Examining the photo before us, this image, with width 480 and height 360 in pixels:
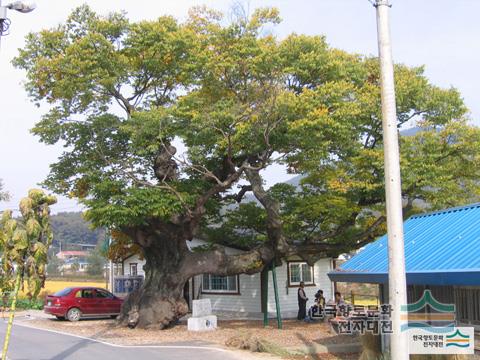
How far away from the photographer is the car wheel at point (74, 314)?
26.4 m

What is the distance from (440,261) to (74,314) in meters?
19.0

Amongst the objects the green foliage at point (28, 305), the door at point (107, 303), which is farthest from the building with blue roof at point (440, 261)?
the green foliage at point (28, 305)

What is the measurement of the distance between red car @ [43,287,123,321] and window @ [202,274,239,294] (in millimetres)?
4649

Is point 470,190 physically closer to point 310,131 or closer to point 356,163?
point 356,163

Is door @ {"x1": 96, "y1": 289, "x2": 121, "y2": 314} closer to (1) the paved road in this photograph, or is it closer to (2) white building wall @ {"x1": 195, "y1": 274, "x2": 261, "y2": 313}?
(2) white building wall @ {"x1": 195, "y1": 274, "x2": 261, "y2": 313}

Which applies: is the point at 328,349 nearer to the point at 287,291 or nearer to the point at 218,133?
the point at 218,133

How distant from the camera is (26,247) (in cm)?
1238

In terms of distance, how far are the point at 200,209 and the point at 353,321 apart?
23.8 feet

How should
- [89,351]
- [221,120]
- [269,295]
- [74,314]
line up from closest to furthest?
[89,351], [221,120], [74,314], [269,295]

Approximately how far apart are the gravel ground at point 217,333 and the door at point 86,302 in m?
1.01

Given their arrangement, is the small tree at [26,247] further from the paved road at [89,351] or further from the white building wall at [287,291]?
the white building wall at [287,291]

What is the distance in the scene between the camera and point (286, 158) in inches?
845

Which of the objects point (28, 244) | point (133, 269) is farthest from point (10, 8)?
point (133, 269)

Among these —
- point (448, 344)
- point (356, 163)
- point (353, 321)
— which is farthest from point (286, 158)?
point (448, 344)
